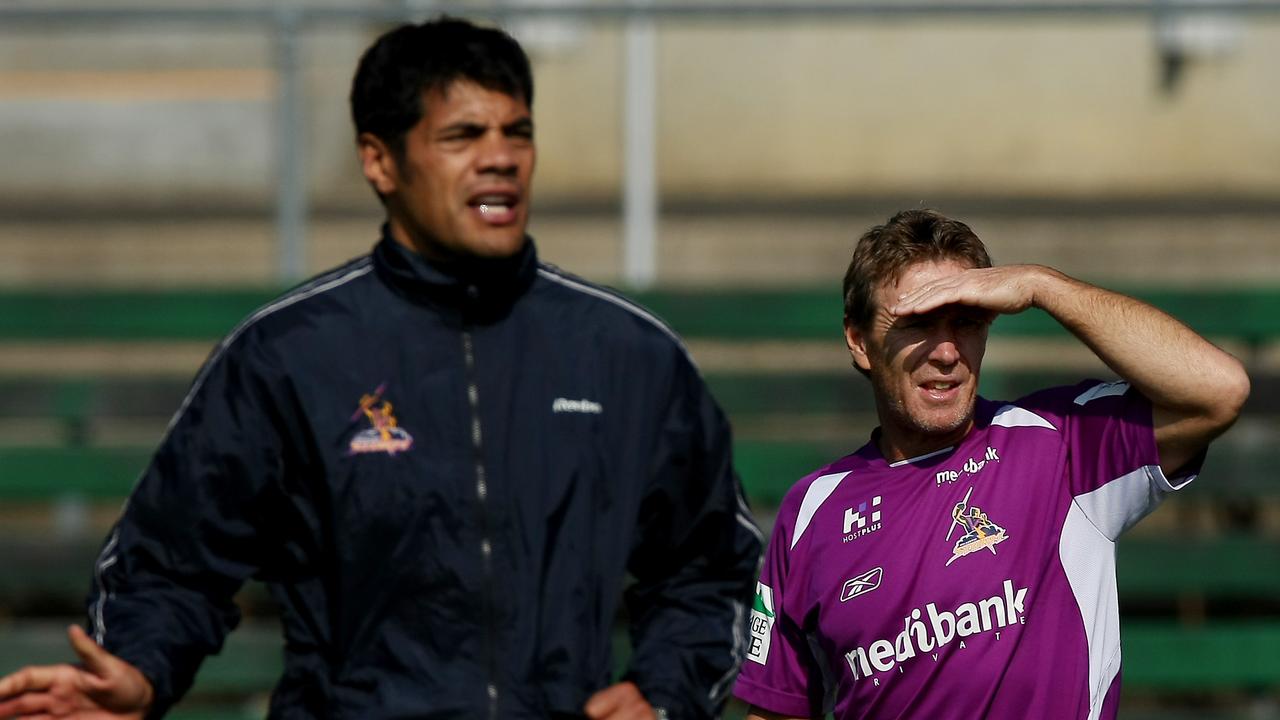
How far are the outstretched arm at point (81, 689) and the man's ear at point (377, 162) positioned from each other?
0.92m

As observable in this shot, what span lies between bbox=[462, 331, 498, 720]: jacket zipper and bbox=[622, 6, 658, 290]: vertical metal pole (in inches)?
146

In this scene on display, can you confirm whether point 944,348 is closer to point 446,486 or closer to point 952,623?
point 952,623

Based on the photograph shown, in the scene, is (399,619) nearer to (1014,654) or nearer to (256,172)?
(1014,654)

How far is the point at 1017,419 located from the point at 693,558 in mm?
589

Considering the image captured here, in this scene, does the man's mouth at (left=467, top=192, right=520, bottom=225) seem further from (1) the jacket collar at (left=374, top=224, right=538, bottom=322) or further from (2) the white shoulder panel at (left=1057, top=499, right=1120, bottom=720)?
(2) the white shoulder panel at (left=1057, top=499, right=1120, bottom=720)

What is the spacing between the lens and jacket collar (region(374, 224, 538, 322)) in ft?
9.18

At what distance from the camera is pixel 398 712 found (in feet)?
8.57

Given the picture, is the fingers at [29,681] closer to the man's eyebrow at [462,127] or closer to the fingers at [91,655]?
the fingers at [91,655]

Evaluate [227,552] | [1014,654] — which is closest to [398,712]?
[227,552]

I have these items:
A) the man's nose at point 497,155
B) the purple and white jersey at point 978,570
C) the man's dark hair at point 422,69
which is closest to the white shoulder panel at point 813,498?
the purple and white jersey at point 978,570

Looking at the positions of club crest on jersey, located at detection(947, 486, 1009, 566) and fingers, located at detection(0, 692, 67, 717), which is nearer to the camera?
fingers, located at detection(0, 692, 67, 717)

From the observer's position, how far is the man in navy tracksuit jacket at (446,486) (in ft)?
8.70

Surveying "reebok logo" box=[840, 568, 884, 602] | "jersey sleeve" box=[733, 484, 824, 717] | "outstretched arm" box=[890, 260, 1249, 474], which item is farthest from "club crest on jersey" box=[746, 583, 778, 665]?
"outstretched arm" box=[890, 260, 1249, 474]

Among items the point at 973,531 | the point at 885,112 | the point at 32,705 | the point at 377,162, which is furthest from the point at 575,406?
the point at 885,112
